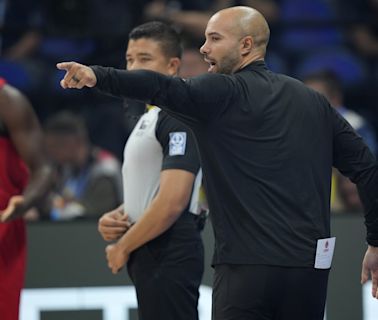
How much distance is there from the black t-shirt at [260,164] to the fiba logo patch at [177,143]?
Answer: 2.06 ft

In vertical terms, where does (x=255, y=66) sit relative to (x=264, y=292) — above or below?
above

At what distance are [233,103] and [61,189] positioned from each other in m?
4.22

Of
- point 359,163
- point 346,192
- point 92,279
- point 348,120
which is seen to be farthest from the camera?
point 348,120

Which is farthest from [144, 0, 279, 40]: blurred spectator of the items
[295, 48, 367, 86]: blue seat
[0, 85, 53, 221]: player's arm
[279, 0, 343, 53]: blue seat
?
[0, 85, 53, 221]: player's arm

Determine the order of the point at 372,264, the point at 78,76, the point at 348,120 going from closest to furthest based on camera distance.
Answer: the point at 78,76
the point at 372,264
the point at 348,120

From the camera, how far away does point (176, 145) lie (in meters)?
4.86

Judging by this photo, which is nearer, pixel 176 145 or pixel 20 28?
pixel 176 145

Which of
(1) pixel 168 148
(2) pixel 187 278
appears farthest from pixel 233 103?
(2) pixel 187 278

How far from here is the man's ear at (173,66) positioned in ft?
17.0

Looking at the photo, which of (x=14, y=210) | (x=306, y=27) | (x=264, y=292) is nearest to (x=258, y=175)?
(x=264, y=292)

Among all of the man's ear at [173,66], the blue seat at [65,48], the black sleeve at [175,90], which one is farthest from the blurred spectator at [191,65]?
the black sleeve at [175,90]

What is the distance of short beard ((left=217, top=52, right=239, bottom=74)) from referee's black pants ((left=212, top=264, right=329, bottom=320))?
836mm

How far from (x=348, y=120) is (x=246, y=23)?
355 centimetres

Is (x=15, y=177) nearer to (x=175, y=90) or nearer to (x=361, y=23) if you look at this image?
(x=175, y=90)
